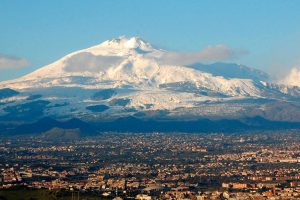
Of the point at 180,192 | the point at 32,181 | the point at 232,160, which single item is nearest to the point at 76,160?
the point at 232,160

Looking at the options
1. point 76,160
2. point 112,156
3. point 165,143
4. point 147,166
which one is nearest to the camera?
point 147,166

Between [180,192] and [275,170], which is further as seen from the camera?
[275,170]

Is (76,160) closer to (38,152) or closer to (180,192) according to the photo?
(38,152)

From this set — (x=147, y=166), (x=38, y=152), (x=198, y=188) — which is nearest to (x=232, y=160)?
(x=147, y=166)

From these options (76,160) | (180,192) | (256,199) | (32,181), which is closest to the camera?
(256,199)

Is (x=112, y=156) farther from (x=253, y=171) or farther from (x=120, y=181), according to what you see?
(x=120, y=181)

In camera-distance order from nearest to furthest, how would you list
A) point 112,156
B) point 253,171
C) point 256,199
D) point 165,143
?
point 256,199
point 253,171
point 112,156
point 165,143
